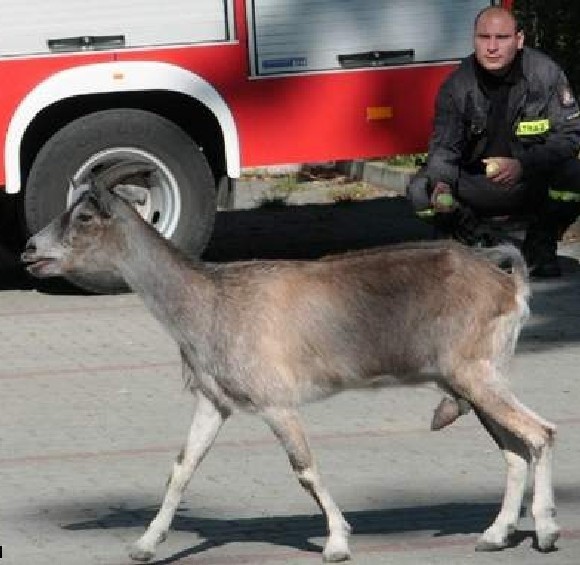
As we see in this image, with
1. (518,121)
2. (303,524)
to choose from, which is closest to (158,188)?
(518,121)

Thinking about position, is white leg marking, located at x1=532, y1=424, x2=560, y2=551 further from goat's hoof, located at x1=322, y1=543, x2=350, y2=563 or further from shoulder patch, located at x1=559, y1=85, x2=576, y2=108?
shoulder patch, located at x1=559, y1=85, x2=576, y2=108

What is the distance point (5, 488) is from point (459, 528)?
1961mm

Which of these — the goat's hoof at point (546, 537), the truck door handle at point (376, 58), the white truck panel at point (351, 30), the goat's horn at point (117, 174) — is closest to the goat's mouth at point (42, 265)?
the goat's horn at point (117, 174)

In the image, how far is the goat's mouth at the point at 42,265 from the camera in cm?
712

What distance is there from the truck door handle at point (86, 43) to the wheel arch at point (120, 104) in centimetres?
12

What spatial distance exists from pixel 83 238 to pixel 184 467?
881 mm

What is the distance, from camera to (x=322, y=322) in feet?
23.0

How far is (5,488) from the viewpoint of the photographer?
8.28 metres

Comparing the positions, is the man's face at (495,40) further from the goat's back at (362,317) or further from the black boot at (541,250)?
the goat's back at (362,317)

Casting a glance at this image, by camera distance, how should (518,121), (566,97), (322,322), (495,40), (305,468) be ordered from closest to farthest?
1. (305,468)
2. (322,322)
3. (495,40)
4. (518,121)
5. (566,97)

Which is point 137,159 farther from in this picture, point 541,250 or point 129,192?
point 129,192

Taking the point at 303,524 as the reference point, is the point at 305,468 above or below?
above

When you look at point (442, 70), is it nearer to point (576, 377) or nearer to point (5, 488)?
point (576, 377)

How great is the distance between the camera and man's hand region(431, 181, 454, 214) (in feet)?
36.7
